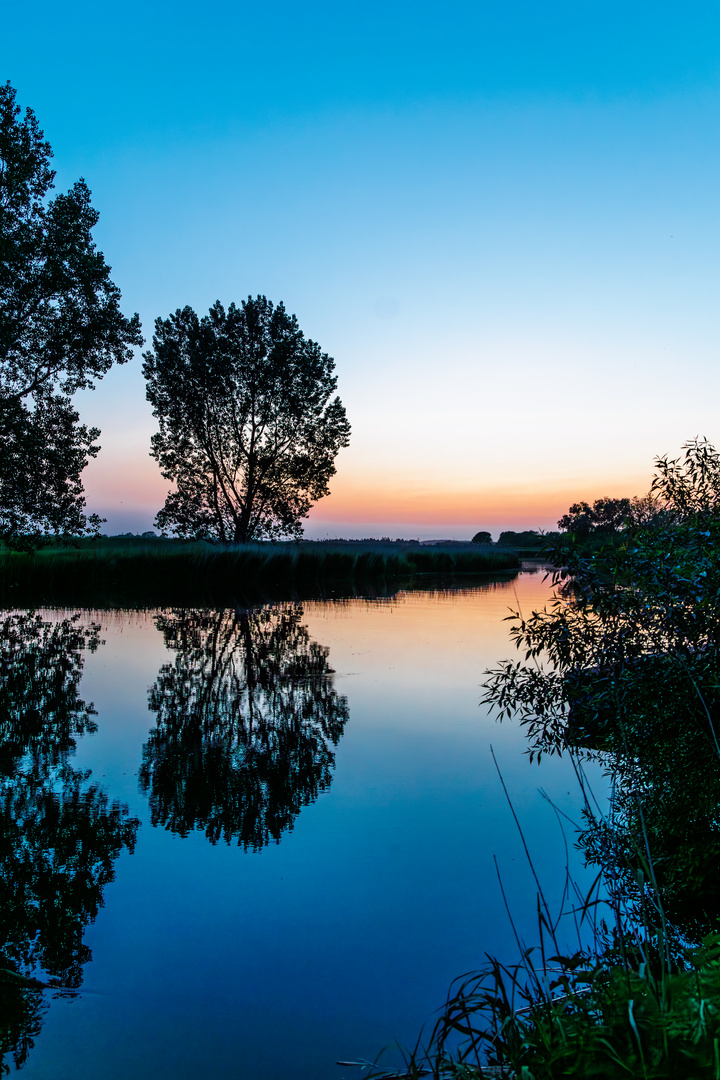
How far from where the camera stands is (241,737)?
550 centimetres

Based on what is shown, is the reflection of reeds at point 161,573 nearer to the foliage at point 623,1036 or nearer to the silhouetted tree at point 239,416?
the silhouetted tree at point 239,416

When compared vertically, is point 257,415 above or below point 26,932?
above

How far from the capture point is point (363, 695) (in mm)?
7102

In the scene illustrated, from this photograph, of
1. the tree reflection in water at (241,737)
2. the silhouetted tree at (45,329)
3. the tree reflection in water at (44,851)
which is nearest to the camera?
the tree reflection in water at (44,851)

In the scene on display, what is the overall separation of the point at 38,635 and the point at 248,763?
727cm

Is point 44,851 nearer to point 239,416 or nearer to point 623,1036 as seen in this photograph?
point 623,1036

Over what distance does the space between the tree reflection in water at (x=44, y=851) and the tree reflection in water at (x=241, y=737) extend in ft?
1.38

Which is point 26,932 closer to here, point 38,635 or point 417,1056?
point 417,1056

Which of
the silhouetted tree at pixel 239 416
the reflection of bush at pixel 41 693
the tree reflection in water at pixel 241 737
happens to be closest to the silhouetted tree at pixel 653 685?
the tree reflection in water at pixel 241 737

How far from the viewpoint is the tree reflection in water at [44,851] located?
228 cm

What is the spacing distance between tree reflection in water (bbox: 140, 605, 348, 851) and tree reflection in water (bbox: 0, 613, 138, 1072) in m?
0.42

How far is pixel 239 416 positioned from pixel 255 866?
25.8 metres

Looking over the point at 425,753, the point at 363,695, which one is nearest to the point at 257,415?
the point at 363,695

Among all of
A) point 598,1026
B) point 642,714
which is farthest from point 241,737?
point 598,1026
